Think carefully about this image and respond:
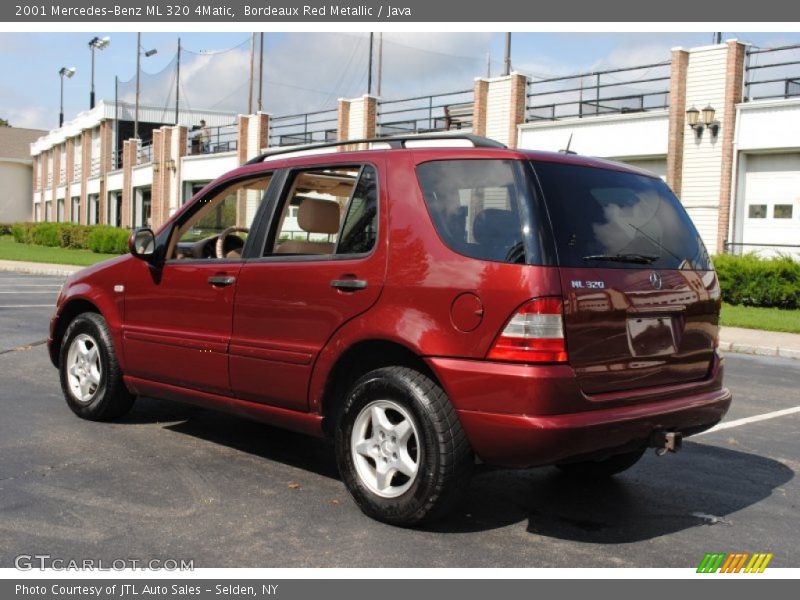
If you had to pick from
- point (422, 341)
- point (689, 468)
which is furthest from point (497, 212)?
point (689, 468)

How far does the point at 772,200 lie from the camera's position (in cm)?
2373

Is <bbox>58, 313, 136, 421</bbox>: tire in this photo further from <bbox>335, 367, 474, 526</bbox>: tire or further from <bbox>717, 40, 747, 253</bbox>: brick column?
<bbox>717, 40, 747, 253</bbox>: brick column

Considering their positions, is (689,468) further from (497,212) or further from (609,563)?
(497,212)

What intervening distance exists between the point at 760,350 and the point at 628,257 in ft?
32.7

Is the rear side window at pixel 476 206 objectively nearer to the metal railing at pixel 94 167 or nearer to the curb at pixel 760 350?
the curb at pixel 760 350

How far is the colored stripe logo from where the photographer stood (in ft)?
13.7

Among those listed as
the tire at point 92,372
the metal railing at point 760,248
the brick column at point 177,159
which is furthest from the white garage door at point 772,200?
the brick column at point 177,159

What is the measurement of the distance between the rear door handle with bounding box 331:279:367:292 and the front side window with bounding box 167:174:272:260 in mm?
1410

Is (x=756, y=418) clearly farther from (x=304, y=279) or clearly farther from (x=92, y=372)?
(x=92, y=372)

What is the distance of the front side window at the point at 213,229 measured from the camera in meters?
6.19

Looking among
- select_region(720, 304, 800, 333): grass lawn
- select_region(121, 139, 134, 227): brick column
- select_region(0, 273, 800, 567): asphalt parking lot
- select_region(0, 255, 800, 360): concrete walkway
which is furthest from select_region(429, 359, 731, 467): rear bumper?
select_region(121, 139, 134, 227): brick column

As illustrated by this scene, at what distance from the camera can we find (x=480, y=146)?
4824 mm

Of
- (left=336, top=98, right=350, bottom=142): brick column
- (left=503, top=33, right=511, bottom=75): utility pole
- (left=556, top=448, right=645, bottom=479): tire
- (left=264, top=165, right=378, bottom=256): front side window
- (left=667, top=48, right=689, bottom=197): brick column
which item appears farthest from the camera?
(left=336, top=98, right=350, bottom=142): brick column

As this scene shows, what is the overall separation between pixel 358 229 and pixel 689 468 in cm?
279
